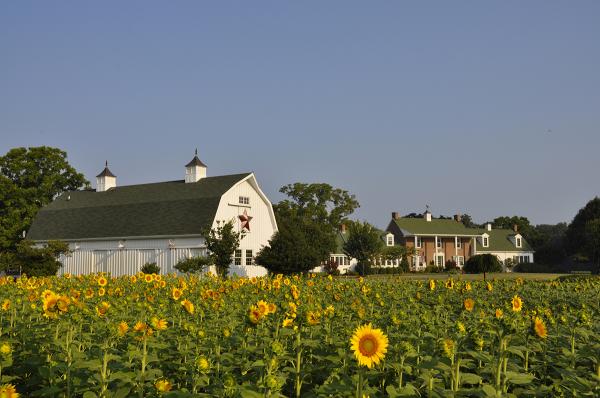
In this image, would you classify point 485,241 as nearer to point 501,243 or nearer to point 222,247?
point 501,243

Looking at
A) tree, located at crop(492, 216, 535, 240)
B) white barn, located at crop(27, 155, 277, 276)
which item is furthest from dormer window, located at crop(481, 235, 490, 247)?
white barn, located at crop(27, 155, 277, 276)

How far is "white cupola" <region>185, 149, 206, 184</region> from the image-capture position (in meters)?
53.4

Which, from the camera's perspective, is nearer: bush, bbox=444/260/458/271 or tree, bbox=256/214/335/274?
tree, bbox=256/214/335/274

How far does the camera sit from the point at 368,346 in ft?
Result: 13.5

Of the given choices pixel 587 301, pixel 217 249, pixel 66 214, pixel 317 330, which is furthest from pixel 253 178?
pixel 317 330

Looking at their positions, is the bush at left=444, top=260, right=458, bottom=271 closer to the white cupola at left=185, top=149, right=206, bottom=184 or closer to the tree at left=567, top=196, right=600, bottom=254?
the tree at left=567, top=196, right=600, bottom=254

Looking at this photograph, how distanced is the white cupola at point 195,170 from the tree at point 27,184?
906 inches

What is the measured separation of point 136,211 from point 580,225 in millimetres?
58867

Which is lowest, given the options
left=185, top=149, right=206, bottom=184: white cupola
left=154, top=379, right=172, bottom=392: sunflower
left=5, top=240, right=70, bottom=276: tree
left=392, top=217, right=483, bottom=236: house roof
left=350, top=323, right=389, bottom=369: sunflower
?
left=154, top=379, right=172, bottom=392: sunflower

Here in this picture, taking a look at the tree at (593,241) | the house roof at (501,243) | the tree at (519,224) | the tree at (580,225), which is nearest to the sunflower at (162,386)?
the tree at (593,241)

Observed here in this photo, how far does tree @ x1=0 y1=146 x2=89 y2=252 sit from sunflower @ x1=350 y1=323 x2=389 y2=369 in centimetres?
6637

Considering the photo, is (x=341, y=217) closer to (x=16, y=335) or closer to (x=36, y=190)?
(x=36, y=190)

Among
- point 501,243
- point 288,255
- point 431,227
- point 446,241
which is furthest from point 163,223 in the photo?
point 501,243

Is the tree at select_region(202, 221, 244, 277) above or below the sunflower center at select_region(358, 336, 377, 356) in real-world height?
above
